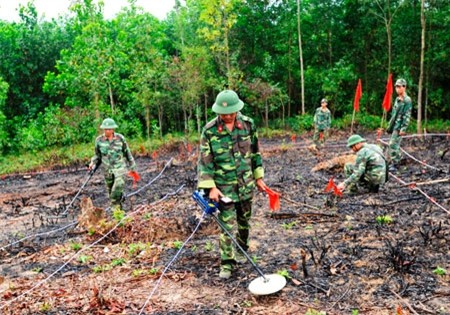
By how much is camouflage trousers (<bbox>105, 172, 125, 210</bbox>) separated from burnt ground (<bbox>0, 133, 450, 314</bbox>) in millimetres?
305

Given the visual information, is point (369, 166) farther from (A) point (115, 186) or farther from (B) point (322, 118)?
(B) point (322, 118)

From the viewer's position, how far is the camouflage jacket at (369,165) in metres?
7.61

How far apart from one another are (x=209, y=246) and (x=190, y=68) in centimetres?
1601

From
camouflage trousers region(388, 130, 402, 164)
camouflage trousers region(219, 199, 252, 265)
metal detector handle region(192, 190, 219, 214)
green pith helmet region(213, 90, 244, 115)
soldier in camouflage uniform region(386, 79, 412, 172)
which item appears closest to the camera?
green pith helmet region(213, 90, 244, 115)

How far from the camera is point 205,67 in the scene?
75.7ft

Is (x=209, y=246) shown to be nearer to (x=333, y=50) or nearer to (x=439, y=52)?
(x=439, y=52)

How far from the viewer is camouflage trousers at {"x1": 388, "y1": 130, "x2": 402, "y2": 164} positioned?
385 inches

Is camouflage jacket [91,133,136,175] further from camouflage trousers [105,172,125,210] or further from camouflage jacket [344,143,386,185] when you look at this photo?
camouflage jacket [344,143,386,185]

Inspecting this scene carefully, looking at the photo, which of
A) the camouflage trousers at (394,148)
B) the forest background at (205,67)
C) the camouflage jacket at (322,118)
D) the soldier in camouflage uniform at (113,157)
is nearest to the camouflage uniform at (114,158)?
the soldier in camouflage uniform at (113,157)

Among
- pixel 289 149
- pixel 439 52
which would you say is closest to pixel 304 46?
pixel 439 52

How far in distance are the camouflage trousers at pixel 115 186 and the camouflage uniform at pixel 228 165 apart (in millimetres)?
3553

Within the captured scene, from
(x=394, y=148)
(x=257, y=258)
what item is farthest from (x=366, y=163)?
(x=257, y=258)

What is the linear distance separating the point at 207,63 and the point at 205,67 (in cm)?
30

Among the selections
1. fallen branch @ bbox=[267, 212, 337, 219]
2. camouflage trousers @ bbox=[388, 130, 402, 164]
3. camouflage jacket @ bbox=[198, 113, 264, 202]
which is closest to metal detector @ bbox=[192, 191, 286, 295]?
camouflage jacket @ bbox=[198, 113, 264, 202]
